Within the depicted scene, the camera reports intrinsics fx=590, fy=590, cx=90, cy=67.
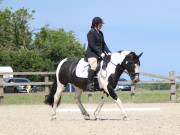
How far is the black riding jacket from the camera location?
13.7 m

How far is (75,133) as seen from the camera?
1023 cm

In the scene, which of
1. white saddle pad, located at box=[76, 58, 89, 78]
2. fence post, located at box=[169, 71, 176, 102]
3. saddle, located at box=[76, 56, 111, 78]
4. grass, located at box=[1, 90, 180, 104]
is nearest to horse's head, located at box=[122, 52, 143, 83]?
saddle, located at box=[76, 56, 111, 78]

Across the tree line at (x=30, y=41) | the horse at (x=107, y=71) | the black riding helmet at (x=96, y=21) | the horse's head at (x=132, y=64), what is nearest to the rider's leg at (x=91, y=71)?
the horse at (x=107, y=71)

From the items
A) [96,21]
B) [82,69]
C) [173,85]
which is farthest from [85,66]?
[173,85]

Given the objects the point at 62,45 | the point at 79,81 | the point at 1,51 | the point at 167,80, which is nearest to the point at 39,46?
the point at 62,45

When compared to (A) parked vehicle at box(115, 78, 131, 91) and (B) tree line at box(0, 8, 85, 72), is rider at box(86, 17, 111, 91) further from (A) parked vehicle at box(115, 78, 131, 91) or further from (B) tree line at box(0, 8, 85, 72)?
(B) tree line at box(0, 8, 85, 72)

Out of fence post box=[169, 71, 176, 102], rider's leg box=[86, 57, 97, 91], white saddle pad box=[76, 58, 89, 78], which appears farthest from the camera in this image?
fence post box=[169, 71, 176, 102]

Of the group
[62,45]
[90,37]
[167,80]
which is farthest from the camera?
[62,45]

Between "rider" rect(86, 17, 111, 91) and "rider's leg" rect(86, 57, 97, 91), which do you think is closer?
"rider" rect(86, 17, 111, 91)

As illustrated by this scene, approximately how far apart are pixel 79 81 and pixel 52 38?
6577 centimetres

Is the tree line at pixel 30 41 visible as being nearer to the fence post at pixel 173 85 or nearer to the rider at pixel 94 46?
the fence post at pixel 173 85

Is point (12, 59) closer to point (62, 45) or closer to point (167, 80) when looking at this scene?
point (62, 45)

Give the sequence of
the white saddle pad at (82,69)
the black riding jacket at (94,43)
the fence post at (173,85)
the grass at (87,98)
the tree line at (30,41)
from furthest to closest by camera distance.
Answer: the tree line at (30,41) < the grass at (87,98) < the fence post at (173,85) < the white saddle pad at (82,69) < the black riding jacket at (94,43)

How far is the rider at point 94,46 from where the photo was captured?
13.7 m
